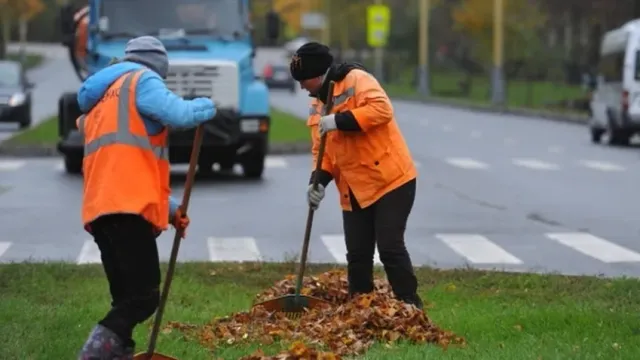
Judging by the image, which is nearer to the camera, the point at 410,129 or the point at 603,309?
the point at 603,309

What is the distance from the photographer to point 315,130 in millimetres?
9383

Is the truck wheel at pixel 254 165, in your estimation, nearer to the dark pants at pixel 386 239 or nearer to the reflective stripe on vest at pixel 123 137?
the dark pants at pixel 386 239

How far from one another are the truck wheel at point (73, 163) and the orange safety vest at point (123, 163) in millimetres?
16685

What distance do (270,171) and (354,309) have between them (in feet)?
56.0

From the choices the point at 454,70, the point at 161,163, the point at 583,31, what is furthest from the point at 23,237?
the point at 454,70

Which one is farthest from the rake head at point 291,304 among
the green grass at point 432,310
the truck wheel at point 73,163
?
the truck wheel at point 73,163

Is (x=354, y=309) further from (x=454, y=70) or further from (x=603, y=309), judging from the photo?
(x=454, y=70)

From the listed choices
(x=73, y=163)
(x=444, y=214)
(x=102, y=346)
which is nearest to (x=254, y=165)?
(x=73, y=163)

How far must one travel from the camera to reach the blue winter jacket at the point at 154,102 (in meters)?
7.29

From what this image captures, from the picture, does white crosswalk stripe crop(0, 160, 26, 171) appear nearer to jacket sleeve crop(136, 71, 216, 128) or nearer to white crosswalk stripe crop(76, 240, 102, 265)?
white crosswalk stripe crop(76, 240, 102, 265)

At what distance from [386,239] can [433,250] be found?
5.86 m

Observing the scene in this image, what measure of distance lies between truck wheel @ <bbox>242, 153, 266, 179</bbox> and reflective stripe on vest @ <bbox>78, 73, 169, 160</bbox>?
1609 centimetres

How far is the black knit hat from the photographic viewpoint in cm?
889

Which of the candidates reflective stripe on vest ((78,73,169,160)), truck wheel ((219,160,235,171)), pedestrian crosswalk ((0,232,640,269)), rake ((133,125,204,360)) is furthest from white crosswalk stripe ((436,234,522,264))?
truck wheel ((219,160,235,171))
